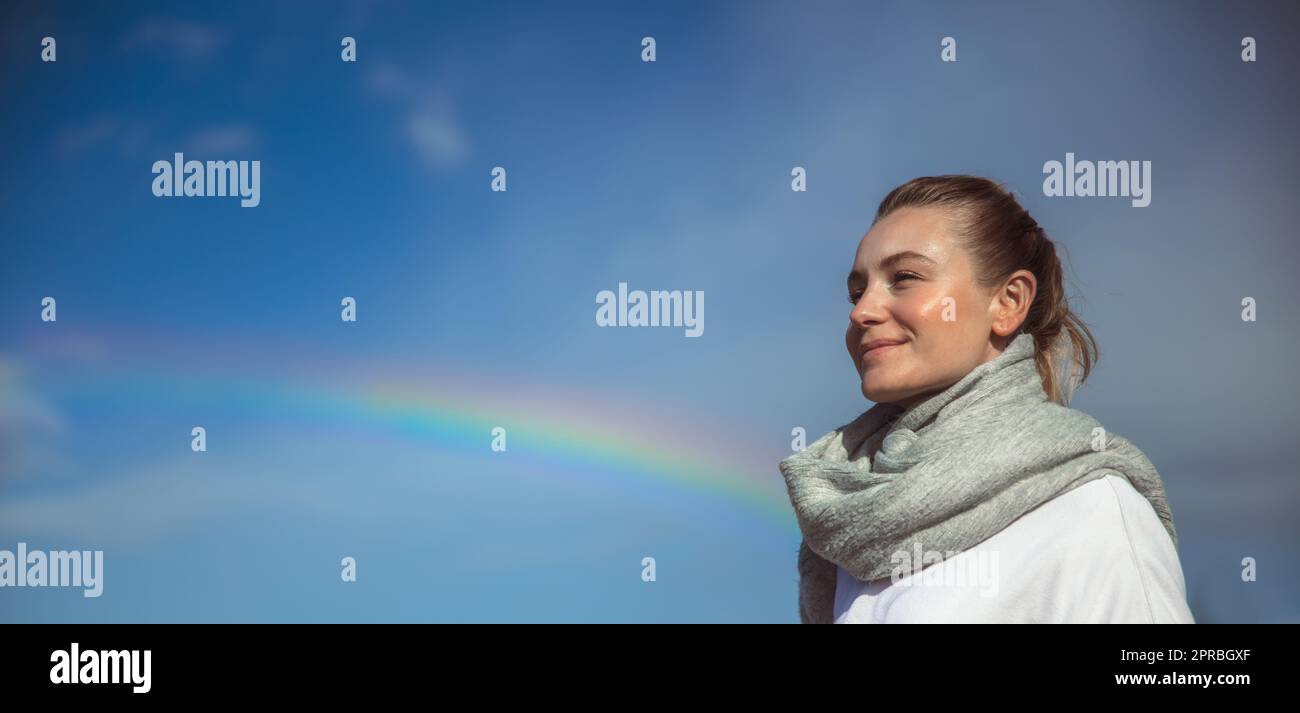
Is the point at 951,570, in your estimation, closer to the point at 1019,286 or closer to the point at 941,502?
the point at 941,502

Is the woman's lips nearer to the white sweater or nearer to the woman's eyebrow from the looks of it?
the woman's eyebrow

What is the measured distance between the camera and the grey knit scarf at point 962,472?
62.9 inches

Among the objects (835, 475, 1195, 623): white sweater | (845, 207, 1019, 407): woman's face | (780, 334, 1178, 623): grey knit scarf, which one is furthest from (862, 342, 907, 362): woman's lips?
(835, 475, 1195, 623): white sweater

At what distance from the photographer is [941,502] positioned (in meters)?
1.61

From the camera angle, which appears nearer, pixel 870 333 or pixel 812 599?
pixel 870 333

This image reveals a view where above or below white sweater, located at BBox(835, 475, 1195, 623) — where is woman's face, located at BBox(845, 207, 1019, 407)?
above

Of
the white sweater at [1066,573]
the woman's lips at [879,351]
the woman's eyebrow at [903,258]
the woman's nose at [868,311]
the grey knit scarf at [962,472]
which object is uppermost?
the woman's eyebrow at [903,258]

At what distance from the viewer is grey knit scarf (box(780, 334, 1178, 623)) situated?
160 centimetres

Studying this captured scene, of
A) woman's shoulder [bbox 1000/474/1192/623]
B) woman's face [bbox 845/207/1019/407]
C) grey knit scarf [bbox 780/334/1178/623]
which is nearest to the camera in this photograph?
woman's shoulder [bbox 1000/474/1192/623]

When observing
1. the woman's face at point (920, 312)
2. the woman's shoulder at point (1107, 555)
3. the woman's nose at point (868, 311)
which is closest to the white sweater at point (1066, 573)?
the woman's shoulder at point (1107, 555)

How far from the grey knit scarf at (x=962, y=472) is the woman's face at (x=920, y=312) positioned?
1.8 inches

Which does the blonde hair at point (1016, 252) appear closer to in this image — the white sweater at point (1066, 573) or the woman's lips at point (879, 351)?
the woman's lips at point (879, 351)
